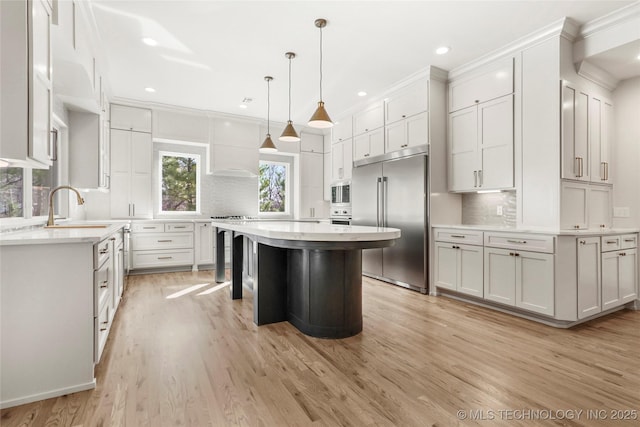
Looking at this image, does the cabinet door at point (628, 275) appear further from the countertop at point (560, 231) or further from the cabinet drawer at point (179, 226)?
the cabinet drawer at point (179, 226)

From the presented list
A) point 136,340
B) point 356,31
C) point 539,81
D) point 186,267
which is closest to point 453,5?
point 356,31

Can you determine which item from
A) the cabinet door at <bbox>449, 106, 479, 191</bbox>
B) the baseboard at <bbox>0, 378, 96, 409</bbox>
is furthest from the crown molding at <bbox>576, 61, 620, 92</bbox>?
the baseboard at <bbox>0, 378, 96, 409</bbox>

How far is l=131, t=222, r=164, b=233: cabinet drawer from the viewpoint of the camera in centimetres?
511

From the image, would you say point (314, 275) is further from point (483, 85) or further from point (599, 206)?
point (599, 206)

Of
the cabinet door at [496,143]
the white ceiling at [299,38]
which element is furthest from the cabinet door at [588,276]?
the white ceiling at [299,38]

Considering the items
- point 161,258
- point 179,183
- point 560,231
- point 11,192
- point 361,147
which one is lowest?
point 161,258

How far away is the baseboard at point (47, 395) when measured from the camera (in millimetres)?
1680

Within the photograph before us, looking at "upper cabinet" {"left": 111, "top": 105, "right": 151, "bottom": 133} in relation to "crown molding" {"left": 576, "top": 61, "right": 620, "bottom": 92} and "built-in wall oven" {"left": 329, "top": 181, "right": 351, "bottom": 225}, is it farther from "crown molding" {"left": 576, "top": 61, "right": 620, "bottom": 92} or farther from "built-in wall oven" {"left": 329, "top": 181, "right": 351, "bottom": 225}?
"crown molding" {"left": 576, "top": 61, "right": 620, "bottom": 92}

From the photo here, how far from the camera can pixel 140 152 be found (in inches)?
212

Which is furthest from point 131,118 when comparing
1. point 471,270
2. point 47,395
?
point 471,270

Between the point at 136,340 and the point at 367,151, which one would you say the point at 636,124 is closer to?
the point at 367,151

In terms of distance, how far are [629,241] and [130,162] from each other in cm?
663

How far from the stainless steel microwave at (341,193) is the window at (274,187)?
1.50 metres

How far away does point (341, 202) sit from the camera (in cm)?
569
